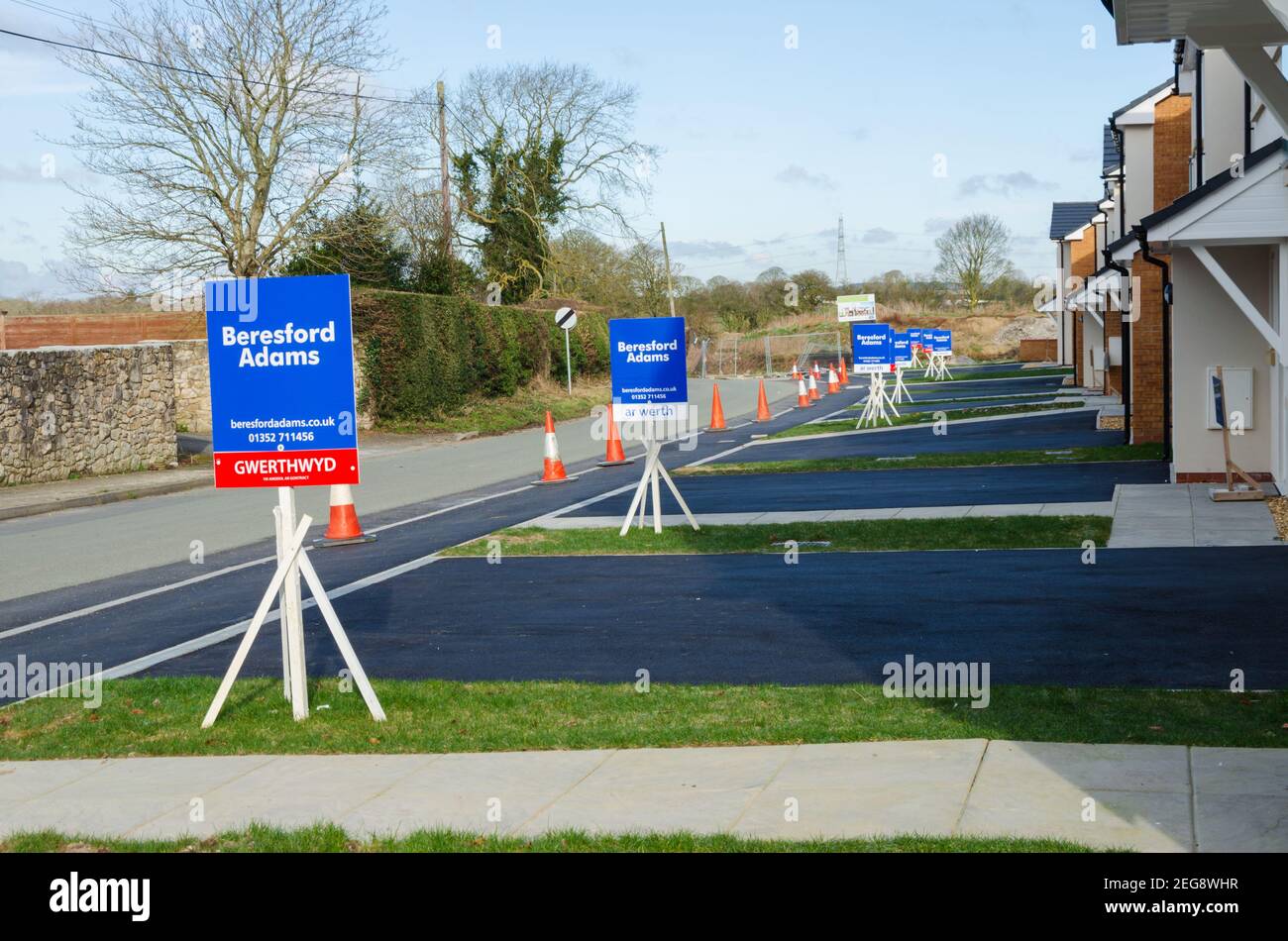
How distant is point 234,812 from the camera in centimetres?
609

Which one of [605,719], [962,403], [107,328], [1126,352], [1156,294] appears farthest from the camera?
[107,328]

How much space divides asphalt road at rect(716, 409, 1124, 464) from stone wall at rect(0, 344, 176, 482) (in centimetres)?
1124

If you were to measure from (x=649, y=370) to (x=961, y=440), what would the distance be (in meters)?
12.4

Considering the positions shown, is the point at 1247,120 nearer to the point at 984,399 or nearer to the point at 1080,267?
the point at 984,399

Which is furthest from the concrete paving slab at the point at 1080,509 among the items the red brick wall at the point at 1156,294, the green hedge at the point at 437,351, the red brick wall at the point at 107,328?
the red brick wall at the point at 107,328

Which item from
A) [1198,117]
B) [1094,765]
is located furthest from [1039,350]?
[1094,765]

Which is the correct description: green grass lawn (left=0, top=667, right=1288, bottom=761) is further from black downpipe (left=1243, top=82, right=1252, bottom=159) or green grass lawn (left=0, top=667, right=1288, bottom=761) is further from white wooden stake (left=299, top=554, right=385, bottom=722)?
black downpipe (left=1243, top=82, right=1252, bottom=159)

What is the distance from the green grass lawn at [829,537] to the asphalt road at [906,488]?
1785 mm

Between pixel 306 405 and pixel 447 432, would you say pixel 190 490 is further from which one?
pixel 306 405

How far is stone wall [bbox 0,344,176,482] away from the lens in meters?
23.5

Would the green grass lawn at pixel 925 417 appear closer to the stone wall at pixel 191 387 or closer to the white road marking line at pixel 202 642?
the stone wall at pixel 191 387

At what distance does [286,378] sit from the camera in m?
7.77

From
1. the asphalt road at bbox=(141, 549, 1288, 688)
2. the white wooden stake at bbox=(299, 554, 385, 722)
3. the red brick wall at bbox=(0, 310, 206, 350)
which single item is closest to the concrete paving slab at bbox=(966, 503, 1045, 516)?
the asphalt road at bbox=(141, 549, 1288, 688)

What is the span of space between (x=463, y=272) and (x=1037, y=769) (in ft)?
139
